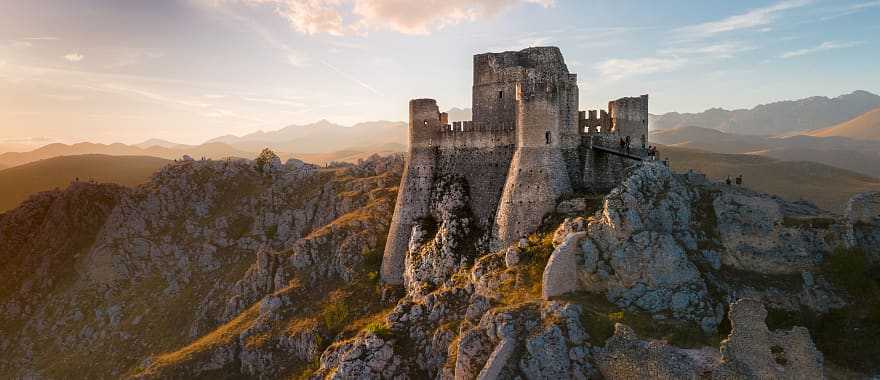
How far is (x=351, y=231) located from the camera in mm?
50344

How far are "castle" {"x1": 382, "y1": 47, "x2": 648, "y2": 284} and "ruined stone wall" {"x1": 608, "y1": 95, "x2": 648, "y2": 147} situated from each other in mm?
80

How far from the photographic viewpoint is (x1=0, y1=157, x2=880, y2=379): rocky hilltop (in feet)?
87.2

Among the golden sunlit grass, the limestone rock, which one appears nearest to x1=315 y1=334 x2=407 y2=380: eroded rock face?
the limestone rock

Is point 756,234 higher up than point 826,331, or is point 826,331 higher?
point 756,234

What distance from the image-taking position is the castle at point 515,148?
119 feet

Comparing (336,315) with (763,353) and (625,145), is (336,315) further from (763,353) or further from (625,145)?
(763,353)

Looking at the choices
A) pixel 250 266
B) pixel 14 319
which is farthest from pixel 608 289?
pixel 14 319

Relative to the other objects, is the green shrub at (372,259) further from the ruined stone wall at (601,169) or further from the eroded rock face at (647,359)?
the eroded rock face at (647,359)

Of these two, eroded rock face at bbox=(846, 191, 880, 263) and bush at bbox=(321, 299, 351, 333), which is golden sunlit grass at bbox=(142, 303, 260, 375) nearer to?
bush at bbox=(321, 299, 351, 333)

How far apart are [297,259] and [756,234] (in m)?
38.0

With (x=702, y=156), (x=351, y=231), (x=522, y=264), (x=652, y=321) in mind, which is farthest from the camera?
(x=702, y=156)

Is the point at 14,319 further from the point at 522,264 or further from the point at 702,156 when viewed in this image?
the point at 702,156

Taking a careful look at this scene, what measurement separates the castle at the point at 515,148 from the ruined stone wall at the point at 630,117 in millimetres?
80

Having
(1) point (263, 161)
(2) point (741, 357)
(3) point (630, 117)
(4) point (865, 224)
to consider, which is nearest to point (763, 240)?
(4) point (865, 224)
